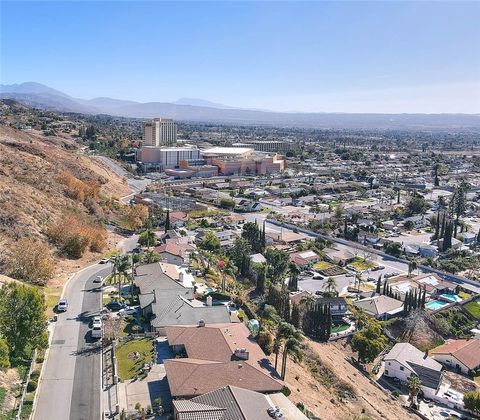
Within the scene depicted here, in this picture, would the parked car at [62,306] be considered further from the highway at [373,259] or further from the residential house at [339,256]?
the residential house at [339,256]

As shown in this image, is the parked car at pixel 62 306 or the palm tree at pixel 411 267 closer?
the parked car at pixel 62 306

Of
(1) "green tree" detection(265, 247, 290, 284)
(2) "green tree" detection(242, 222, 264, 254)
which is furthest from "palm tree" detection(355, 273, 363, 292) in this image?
(2) "green tree" detection(242, 222, 264, 254)

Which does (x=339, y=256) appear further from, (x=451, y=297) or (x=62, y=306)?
(x=62, y=306)

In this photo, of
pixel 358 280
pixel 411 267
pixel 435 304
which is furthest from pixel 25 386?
pixel 411 267

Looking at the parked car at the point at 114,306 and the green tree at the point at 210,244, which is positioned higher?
the parked car at the point at 114,306

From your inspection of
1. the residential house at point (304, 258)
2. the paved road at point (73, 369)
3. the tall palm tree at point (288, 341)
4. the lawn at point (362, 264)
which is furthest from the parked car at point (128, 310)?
the lawn at point (362, 264)

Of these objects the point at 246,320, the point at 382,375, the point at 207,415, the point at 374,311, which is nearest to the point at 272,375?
the point at 207,415

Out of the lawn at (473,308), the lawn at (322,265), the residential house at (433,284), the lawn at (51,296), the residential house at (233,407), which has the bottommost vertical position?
the lawn at (473,308)
